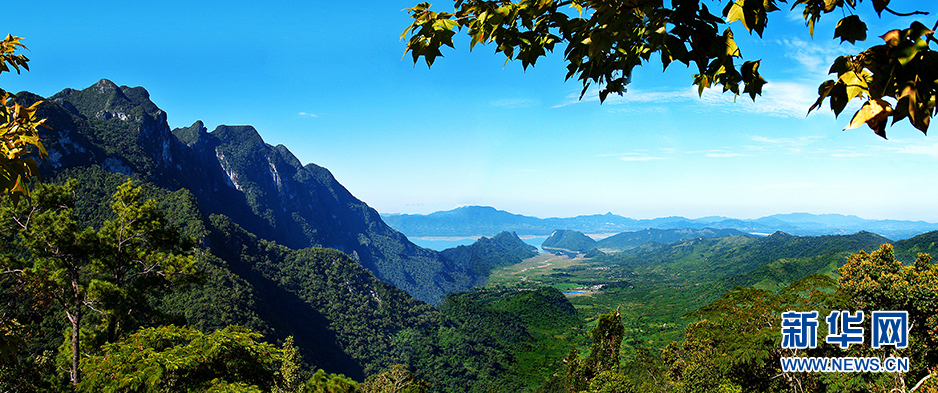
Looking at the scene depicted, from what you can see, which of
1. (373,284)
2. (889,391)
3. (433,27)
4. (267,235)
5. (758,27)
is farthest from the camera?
(267,235)

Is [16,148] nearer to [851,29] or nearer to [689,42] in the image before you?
[689,42]

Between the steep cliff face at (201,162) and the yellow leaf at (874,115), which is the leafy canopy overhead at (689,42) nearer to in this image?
the yellow leaf at (874,115)

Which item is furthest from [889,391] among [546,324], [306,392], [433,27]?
[546,324]

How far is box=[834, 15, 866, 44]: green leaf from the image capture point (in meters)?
1.74

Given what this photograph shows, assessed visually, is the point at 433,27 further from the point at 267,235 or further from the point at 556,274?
the point at 556,274

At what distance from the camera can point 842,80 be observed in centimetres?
139

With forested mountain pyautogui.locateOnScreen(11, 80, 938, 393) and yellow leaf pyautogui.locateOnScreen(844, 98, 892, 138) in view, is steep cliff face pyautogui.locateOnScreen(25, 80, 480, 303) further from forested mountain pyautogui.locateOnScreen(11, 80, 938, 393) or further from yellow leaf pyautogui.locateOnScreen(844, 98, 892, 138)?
yellow leaf pyautogui.locateOnScreen(844, 98, 892, 138)

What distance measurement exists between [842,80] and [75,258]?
16.0m

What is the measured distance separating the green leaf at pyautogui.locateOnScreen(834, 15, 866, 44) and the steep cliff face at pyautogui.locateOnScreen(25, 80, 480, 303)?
272 ft

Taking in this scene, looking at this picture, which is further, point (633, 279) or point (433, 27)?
point (633, 279)

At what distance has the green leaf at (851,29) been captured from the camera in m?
1.74

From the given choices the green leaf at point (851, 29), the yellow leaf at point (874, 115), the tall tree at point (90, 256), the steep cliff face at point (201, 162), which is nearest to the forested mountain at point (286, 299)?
the tall tree at point (90, 256)

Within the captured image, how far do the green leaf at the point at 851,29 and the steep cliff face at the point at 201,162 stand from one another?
82759mm

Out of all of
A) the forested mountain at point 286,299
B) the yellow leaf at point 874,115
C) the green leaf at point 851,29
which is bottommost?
the forested mountain at point 286,299
